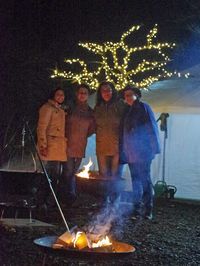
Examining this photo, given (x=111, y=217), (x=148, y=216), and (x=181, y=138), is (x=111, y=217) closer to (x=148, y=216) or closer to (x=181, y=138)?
(x=148, y=216)

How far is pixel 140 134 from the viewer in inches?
261

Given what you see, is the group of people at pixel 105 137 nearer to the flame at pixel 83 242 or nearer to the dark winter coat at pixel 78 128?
the dark winter coat at pixel 78 128

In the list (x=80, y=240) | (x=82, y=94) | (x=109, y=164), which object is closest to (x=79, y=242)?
(x=80, y=240)

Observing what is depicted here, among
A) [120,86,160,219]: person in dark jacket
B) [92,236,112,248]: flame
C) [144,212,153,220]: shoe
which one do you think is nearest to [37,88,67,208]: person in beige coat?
[120,86,160,219]: person in dark jacket

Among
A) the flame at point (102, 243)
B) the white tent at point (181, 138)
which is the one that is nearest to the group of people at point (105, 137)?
the white tent at point (181, 138)

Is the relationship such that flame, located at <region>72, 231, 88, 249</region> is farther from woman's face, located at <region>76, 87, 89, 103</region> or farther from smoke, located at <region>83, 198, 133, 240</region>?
woman's face, located at <region>76, 87, 89, 103</region>

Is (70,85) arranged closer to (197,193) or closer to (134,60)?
(134,60)

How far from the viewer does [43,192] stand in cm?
698

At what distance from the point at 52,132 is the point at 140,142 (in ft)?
4.22

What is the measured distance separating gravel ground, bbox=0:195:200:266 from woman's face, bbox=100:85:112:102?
1633 mm

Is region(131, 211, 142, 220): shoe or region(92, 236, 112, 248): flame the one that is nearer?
region(92, 236, 112, 248): flame

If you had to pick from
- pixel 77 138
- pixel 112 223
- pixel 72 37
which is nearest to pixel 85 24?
pixel 72 37

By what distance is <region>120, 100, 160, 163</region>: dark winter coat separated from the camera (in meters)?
6.52

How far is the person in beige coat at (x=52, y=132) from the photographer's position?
6.92 m
